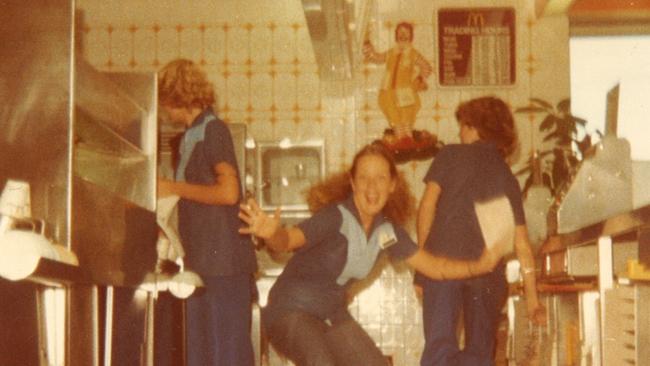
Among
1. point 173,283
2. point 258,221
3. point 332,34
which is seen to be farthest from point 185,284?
point 332,34

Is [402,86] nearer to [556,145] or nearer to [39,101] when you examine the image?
[556,145]

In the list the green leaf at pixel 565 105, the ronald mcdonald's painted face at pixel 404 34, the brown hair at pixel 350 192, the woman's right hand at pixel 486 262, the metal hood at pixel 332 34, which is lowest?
the woman's right hand at pixel 486 262

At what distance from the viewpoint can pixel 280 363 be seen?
652 cm

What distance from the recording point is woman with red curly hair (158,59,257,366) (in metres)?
4.20

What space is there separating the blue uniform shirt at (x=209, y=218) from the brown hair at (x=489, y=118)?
1240 mm

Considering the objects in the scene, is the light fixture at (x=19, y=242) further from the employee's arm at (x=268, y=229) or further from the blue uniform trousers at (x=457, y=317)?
the blue uniform trousers at (x=457, y=317)

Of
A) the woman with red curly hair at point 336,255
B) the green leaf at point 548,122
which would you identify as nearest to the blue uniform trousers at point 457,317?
the woman with red curly hair at point 336,255

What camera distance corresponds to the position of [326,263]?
395cm

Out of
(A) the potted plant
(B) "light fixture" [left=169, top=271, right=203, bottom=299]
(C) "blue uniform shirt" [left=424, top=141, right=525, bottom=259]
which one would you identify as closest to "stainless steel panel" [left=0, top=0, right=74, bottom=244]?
(B) "light fixture" [left=169, top=271, right=203, bottom=299]

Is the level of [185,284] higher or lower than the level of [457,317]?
higher

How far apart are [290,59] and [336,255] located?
3.47 meters

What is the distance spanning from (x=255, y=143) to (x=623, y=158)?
10.6 ft

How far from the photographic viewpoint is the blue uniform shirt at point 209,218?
14.0 feet

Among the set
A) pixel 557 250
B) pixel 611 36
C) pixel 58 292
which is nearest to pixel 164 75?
pixel 557 250
